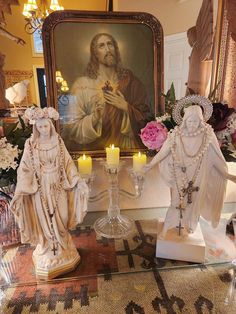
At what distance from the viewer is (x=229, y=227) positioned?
1043 millimetres

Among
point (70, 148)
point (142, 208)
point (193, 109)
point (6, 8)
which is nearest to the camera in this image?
point (193, 109)

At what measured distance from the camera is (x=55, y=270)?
0.81 m

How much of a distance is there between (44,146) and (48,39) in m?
0.44

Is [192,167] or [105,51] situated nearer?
[192,167]

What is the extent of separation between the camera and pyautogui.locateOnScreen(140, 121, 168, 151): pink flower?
88 centimetres

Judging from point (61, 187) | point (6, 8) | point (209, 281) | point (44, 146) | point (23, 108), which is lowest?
point (209, 281)

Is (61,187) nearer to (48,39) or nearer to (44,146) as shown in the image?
(44,146)

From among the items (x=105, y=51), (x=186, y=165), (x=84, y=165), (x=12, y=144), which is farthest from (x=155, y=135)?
(x=12, y=144)

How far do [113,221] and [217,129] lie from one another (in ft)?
2.00

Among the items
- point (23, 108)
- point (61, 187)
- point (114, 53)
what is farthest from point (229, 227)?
point (23, 108)

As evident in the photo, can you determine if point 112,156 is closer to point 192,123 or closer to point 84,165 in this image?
point 84,165

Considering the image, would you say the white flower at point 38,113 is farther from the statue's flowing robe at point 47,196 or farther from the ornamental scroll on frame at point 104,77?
the ornamental scroll on frame at point 104,77

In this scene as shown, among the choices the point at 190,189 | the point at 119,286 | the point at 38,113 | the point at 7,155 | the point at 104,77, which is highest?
the point at 104,77

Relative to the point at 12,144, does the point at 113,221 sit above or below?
below
